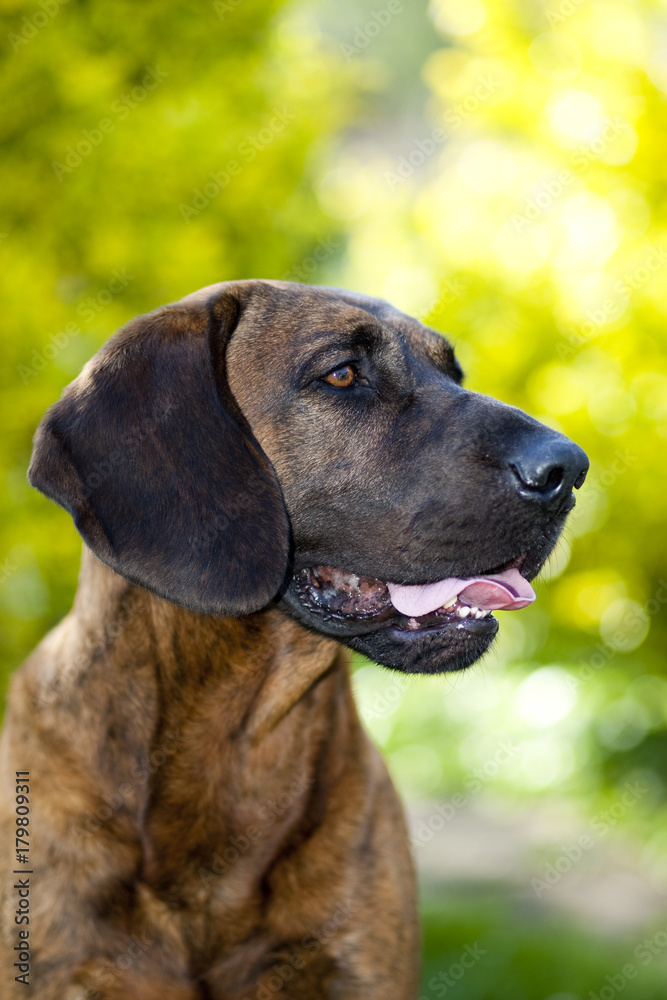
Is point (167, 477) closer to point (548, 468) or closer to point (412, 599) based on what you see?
point (412, 599)

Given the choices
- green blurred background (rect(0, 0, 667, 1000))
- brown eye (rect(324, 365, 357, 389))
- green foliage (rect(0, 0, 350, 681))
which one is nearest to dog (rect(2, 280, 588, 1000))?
brown eye (rect(324, 365, 357, 389))

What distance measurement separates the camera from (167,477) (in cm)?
247

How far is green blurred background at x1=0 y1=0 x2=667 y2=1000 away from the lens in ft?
16.2

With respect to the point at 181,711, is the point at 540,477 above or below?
above

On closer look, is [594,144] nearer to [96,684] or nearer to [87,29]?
[87,29]

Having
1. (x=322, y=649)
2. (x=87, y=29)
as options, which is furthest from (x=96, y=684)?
(x=87, y=29)

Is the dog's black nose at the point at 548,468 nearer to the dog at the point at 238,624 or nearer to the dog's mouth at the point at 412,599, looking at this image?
the dog at the point at 238,624

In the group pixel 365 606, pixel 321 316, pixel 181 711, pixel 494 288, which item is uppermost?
pixel 321 316

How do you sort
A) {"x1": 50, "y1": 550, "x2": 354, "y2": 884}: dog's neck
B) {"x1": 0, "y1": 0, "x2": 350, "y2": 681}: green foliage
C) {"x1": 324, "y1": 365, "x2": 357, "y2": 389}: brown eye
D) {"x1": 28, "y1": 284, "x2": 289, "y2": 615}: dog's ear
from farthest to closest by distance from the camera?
{"x1": 0, "y1": 0, "x2": 350, "y2": 681}: green foliage → {"x1": 324, "y1": 365, "x2": 357, "y2": 389}: brown eye → {"x1": 50, "y1": 550, "x2": 354, "y2": 884}: dog's neck → {"x1": 28, "y1": 284, "x2": 289, "y2": 615}: dog's ear

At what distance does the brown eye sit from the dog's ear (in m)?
0.28

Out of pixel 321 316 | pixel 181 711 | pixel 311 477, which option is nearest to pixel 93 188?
pixel 321 316

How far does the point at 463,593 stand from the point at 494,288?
3781mm

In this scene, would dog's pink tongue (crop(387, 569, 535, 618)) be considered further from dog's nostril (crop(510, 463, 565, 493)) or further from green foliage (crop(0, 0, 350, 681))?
green foliage (crop(0, 0, 350, 681))

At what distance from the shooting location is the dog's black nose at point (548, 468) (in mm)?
2452
